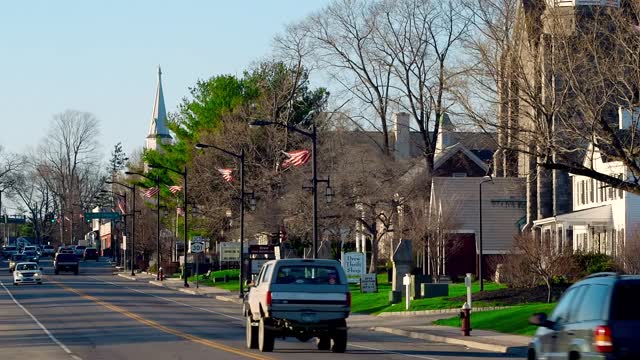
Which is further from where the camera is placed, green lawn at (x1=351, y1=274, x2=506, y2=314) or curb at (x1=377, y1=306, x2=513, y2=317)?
green lawn at (x1=351, y1=274, x2=506, y2=314)

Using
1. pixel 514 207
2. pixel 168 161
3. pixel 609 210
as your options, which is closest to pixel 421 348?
pixel 609 210

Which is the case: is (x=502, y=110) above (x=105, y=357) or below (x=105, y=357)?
above

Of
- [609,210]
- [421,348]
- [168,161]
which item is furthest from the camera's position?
[168,161]

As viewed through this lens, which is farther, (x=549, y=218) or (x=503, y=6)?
(x=549, y=218)


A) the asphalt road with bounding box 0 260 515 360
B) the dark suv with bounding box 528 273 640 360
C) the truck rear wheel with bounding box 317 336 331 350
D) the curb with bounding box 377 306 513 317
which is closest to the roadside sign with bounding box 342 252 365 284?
the asphalt road with bounding box 0 260 515 360

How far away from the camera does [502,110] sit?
3653 cm

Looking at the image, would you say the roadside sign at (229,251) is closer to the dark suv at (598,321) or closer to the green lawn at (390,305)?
the green lawn at (390,305)

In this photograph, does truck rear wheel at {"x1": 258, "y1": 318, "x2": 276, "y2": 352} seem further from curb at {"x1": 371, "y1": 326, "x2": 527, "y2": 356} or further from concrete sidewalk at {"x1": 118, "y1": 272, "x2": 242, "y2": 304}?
concrete sidewalk at {"x1": 118, "y1": 272, "x2": 242, "y2": 304}

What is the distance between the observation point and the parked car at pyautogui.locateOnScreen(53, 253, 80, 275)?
96.0 metres

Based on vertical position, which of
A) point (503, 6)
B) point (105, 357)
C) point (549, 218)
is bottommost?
point (105, 357)

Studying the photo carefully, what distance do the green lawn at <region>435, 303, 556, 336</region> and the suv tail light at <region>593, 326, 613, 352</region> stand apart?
1659cm

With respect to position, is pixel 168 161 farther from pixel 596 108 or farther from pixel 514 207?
pixel 596 108

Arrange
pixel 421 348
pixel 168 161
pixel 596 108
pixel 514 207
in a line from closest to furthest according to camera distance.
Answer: pixel 421 348, pixel 596 108, pixel 514 207, pixel 168 161

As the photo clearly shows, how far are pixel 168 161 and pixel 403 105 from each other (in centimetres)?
2883
